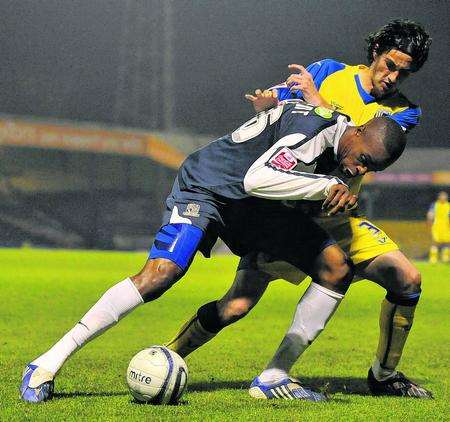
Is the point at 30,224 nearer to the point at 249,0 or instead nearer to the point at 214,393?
the point at 249,0

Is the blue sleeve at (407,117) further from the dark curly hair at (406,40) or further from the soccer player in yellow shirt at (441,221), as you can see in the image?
the soccer player in yellow shirt at (441,221)

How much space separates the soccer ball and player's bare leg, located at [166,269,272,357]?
30.2 inches

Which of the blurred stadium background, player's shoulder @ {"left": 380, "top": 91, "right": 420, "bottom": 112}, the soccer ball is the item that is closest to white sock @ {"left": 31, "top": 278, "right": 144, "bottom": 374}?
the soccer ball

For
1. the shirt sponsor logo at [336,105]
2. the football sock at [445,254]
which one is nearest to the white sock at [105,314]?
the shirt sponsor logo at [336,105]

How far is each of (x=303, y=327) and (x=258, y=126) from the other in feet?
3.31

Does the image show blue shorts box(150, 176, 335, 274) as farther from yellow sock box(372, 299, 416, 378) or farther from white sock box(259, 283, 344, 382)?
yellow sock box(372, 299, 416, 378)

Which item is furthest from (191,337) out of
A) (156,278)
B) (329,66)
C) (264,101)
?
(329,66)

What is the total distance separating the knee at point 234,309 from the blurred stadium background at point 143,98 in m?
24.6

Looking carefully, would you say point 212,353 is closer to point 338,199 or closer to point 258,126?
point 258,126

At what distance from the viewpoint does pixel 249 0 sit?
38.8 m

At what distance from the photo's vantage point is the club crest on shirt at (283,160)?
436 cm

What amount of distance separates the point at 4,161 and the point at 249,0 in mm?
12634

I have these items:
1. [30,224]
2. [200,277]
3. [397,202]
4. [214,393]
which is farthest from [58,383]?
[397,202]

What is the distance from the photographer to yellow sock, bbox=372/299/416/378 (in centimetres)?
519
